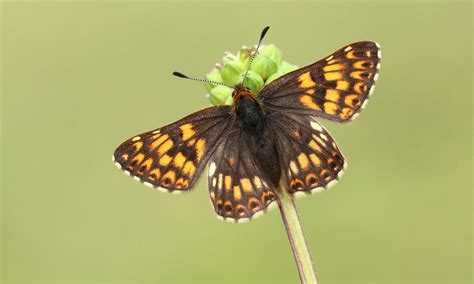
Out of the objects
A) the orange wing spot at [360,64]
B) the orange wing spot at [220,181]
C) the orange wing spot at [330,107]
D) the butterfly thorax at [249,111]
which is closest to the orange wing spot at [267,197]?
the orange wing spot at [220,181]

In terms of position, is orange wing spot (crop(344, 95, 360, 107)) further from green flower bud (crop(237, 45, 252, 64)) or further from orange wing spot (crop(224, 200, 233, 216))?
orange wing spot (crop(224, 200, 233, 216))

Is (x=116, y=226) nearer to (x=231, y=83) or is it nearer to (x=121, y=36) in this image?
(x=121, y=36)

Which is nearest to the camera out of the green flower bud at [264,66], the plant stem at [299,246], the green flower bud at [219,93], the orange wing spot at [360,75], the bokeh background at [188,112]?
the plant stem at [299,246]

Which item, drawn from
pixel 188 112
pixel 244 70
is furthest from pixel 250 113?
pixel 188 112

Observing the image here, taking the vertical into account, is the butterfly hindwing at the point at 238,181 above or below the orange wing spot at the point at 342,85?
below

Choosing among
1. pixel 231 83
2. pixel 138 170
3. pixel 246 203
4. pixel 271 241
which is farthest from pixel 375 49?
pixel 271 241

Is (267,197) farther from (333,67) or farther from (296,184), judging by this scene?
(333,67)

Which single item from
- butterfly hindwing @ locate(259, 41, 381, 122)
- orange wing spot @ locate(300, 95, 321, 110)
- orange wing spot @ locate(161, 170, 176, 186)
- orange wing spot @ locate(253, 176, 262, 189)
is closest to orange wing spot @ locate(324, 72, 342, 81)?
butterfly hindwing @ locate(259, 41, 381, 122)

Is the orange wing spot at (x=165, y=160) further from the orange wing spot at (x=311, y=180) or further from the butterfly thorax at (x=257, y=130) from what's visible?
the orange wing spot at (x=311, y=180)
